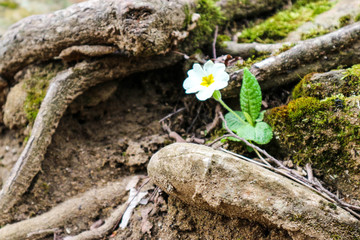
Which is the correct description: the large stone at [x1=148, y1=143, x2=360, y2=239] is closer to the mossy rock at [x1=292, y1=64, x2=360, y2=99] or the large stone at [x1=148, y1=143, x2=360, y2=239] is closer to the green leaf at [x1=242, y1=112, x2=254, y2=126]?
the green leaf at [x1=242, y1=112, x2=254, y2=126]

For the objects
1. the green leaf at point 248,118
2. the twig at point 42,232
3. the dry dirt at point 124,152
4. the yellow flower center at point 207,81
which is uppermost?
the yellow flower center at point 207,81

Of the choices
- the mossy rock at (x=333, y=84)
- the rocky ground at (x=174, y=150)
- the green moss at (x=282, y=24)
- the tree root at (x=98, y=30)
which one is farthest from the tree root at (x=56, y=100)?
the mossy rock at (x=333, y=84)

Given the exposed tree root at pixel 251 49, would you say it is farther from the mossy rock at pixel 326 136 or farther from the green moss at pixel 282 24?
the mossy rock at pixel 326 136

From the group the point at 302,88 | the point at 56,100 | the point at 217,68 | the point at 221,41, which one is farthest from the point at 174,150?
the point at 221,41

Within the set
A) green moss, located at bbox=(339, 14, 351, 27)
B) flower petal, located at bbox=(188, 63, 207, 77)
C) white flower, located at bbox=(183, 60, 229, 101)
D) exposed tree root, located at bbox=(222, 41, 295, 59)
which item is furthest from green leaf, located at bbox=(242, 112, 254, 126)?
green moss, located at bbox=(339, 14, 351, 27)

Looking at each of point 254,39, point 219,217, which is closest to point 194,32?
point 254,39

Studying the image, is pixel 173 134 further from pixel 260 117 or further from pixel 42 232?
pixel 42 232
